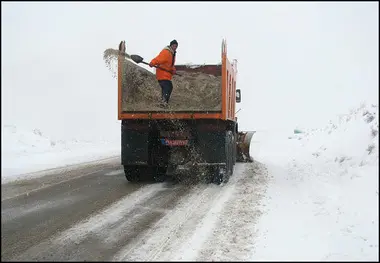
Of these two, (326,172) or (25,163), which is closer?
(326,172)

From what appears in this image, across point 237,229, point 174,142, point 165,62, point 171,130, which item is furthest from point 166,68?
point 237,229

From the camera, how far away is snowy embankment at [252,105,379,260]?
167 inches

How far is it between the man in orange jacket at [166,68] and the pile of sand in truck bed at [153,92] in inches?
8.2

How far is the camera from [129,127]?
28.6 feet

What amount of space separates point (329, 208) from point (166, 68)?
482 centimetres

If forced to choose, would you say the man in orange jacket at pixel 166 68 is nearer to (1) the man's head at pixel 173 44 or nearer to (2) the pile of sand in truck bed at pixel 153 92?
(1) the man's head at pixel 173 44

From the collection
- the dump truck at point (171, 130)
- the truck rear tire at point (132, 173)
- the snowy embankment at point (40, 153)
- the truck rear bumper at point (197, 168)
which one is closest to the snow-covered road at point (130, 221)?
the truck rear tire at point (132, 173)

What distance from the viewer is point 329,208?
5.73 metres

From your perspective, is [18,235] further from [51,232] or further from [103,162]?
[103,162]

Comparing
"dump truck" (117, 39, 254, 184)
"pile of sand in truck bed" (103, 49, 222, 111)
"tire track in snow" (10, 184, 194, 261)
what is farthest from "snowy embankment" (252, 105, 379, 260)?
"pile of sand in truck bed" (103, 49, 222, 111)

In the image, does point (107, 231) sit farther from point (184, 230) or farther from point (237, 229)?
point (237, 229)

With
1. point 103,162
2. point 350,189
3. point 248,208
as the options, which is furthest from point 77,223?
point 103,162

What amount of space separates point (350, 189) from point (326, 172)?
2130mm

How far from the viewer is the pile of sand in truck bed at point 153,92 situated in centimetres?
871
